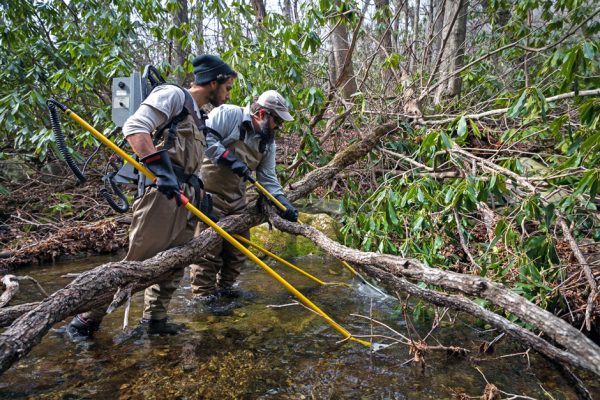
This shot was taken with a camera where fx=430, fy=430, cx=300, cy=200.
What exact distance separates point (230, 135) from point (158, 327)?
1773 millimetres

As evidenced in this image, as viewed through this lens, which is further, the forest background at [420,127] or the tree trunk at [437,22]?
the tree trunk at [437,22]

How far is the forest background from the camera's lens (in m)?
3.16

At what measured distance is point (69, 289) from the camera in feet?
7.59

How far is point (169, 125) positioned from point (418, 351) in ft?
7.39

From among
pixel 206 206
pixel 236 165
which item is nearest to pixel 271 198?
pixel 236 165

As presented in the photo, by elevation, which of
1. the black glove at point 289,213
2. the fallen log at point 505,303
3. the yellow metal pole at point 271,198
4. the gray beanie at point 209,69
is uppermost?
the gray beanie at point 209,69

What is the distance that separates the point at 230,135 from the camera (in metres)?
3.95

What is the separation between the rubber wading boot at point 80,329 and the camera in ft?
10.7

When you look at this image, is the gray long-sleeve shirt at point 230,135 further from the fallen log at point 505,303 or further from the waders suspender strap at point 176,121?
the fallen log at point 505,303

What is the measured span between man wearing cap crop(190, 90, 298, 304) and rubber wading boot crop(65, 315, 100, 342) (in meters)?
1.18

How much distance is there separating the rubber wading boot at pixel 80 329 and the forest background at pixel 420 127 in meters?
2.34

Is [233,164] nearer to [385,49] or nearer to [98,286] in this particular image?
[98,286]

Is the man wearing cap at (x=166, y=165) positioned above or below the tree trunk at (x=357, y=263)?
above

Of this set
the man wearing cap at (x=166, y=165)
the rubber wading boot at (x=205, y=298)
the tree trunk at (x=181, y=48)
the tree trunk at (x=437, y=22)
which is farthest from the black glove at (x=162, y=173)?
the tree trunk at (x=437, y=22)
